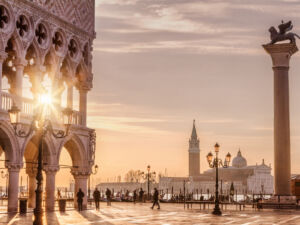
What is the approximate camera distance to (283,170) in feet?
136

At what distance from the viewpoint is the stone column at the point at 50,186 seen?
3153cm

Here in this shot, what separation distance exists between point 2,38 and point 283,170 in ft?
67.8

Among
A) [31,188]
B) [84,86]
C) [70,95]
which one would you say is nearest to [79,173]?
[31,188]

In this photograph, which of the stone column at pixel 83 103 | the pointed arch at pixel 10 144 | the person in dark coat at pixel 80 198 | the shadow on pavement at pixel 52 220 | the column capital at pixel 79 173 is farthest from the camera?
the stone column at pixel 83 103

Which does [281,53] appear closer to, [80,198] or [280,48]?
[280,48]

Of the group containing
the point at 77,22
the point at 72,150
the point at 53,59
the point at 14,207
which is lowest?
the point at 14,207

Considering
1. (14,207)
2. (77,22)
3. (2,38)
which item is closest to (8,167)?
Answer: (14,207)

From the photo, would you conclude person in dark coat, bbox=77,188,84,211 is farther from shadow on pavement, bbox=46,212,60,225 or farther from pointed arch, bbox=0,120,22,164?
shadow on pavement, bbox=46,212,60,225

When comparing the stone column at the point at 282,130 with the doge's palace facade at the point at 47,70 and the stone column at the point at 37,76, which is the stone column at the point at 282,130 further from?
the stone column at the point at 37,76

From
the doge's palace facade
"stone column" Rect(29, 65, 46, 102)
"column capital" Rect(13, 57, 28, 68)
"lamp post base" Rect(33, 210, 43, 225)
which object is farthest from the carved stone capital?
"lamp post base" Rect(33, 210, 43, 225)

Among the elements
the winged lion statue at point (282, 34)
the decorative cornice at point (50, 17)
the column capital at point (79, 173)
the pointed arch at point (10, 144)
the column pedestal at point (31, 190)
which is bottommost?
the column pedestal at point (31, 190)

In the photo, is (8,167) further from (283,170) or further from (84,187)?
(283,170)

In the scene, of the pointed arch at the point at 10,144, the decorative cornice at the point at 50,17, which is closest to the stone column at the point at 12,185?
the pointed arch at the point at 10,144

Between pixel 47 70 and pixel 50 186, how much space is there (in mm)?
5509
